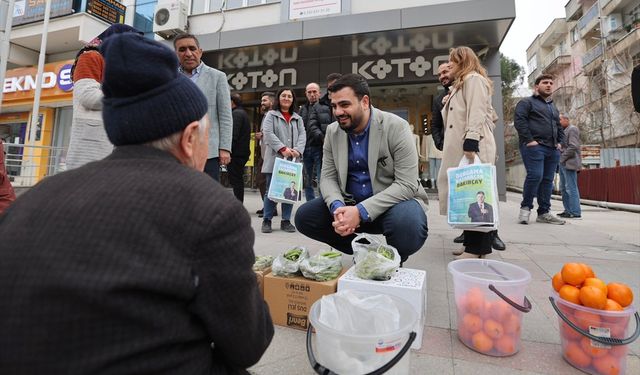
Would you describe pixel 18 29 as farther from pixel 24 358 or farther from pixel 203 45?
pixel 24 358

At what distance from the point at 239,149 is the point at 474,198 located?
11.7 ft

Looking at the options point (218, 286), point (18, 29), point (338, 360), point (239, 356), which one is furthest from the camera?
point (18, 29)

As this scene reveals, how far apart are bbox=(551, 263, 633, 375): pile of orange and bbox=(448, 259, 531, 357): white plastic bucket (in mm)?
172

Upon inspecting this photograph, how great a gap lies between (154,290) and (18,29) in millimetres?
19443

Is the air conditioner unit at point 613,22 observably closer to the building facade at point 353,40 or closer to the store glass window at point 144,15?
the building facade at point 353,40

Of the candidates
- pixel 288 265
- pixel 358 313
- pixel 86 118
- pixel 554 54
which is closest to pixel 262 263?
pixel 288 265

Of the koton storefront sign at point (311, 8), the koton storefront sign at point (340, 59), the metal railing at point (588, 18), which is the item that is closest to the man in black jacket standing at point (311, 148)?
the koton storefront sign at point (340, 59)

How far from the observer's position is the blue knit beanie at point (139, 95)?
82 centimetres

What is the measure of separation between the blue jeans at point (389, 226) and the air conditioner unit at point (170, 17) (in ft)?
30.6

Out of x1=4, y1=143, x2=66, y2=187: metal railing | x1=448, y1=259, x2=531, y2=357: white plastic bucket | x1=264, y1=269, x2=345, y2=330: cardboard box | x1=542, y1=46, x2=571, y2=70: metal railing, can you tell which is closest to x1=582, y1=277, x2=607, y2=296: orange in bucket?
x1=448, y1=259, x2=531, y2=357: white plastic bucket

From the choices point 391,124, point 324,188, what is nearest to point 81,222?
point 324,188

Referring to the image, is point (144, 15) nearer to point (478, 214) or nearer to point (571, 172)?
point (571, 172)

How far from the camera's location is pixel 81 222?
0.65 m

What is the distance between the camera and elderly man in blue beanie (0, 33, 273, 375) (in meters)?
0.61
